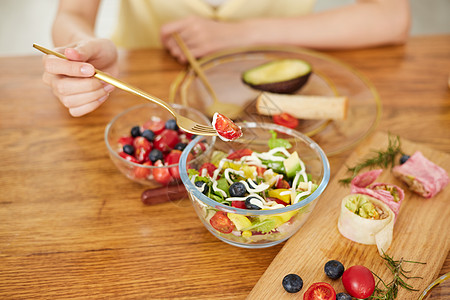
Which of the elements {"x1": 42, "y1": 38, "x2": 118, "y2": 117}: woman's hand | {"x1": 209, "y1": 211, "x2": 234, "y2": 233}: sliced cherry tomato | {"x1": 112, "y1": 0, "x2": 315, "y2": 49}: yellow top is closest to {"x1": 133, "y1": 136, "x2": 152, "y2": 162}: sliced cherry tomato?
{"x1": 42, "y1": 38, "x2": 118, "y2": 117}: woman's hand

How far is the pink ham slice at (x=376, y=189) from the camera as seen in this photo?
1.08 m

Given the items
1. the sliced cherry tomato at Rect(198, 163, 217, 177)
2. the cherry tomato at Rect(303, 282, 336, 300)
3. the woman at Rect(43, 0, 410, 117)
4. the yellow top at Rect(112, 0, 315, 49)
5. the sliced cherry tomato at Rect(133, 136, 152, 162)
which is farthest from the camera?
the yellow top at Rect(112, 0, 315, 49)

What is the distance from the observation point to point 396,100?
62.6 inches

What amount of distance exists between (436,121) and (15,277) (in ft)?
4.50

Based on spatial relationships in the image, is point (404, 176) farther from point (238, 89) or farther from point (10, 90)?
point (10, 90)

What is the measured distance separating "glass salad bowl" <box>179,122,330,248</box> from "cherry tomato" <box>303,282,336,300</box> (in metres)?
0.15

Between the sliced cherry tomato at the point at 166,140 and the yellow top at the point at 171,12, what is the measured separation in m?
0.92

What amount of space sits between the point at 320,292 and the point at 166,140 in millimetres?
604

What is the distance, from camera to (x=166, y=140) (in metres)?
1.25

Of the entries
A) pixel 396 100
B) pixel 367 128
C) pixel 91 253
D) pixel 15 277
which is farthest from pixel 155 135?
pixel 396 100

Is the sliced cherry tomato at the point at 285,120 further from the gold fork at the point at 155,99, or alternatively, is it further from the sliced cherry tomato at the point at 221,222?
the sliced cherry tomato at the point at 221,222

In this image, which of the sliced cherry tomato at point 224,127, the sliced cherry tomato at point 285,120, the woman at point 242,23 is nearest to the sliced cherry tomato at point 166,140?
the sliced cherry tomato at point 224,127

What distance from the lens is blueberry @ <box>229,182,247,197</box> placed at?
994 mm

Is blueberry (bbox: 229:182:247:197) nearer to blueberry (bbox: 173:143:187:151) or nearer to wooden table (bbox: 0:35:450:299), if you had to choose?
wooden table (bbox: 0:35:450:299)
